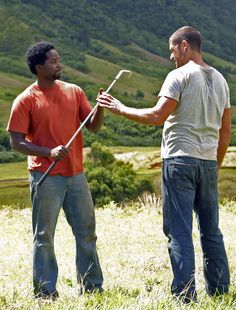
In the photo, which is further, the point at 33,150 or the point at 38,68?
the point at 38,68

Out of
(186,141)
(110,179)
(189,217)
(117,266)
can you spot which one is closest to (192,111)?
(186,141)

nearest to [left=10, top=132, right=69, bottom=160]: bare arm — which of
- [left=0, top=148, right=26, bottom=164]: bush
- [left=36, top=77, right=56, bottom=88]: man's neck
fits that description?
[left=36, top=77, right=56, bottom=88]: man's neck

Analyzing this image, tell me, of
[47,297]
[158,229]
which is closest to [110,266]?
[47,297]

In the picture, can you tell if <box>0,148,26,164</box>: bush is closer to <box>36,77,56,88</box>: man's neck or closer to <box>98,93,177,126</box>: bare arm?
<box>36,77,56,88</box>: man's neck

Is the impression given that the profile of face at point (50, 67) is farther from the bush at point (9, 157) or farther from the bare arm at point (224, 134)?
the bush at point (9, 157)

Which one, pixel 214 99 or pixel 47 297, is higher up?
pixel 214 99

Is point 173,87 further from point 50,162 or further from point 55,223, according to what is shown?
point 55,223

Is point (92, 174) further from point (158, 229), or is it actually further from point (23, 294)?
point (23, 294)

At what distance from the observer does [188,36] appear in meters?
5.19

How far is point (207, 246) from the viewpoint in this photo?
5.38 meters

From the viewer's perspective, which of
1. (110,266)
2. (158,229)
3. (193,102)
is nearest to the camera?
(193,102)

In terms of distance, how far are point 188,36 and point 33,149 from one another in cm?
156

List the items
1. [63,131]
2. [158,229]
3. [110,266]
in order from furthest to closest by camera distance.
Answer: [158,229] < [110,266] < [63,131]

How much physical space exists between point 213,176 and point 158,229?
450 centimetres
